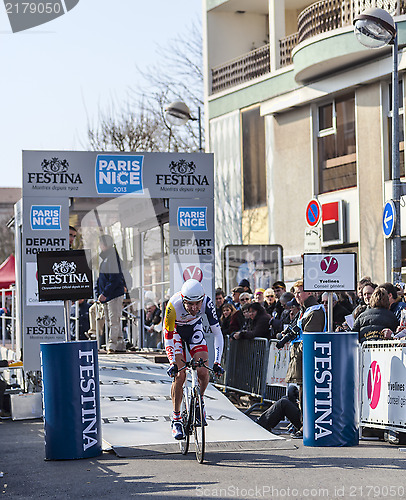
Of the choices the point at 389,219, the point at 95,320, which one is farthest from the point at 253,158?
the point at 389,219

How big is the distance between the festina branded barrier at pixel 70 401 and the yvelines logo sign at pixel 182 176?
6260 mm

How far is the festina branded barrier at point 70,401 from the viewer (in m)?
11.1

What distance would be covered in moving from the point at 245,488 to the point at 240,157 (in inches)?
879

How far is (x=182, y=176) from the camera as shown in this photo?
17219mm

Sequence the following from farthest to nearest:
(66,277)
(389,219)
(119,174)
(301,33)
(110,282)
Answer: (301,33)
(110,282)
(389,219)
(119,174)
(66,277)

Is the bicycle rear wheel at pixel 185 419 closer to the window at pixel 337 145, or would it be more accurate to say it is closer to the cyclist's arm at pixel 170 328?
the cyclist's arm at pixel 170 328

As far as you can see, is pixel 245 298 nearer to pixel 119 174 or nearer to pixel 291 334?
pixel 119 174

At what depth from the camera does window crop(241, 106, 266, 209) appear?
2986cm

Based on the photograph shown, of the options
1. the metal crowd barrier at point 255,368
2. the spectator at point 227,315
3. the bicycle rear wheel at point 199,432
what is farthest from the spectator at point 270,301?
the bicycle rear wheel at point 199,432

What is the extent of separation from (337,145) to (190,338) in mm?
15877

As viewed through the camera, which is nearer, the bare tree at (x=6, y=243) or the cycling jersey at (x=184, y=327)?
the cycling jersey at (x=184, y=327)

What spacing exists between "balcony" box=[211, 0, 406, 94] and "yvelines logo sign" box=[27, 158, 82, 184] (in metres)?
10.9

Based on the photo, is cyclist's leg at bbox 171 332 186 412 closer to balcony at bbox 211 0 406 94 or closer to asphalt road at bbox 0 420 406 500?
asphalt road at bbox 0 420 406 500

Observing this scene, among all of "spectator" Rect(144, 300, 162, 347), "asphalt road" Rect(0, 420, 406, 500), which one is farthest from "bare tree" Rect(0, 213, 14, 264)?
"asphalt road" Rect(0, 420, 406, 500)
